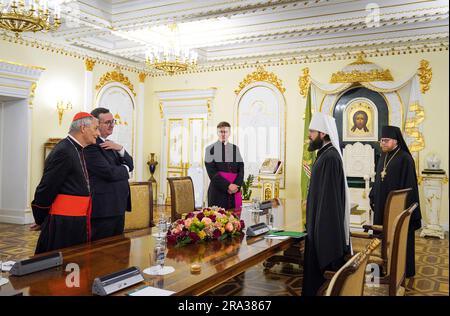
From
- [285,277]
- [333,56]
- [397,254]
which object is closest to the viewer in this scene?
[397,254]

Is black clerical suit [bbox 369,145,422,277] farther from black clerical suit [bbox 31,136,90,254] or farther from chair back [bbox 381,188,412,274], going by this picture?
black clerical suit [bbox 31,136,90,254]

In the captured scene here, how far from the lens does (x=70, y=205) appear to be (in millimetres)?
2828

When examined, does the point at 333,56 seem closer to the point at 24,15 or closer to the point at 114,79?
the point at 114,79

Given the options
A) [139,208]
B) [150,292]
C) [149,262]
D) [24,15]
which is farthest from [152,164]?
[150,292]

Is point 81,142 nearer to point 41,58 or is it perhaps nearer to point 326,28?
point 326,28

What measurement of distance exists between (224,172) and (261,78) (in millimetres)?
4578

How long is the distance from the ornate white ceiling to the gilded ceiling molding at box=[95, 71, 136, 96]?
389 mm

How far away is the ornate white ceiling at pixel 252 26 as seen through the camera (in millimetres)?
5895

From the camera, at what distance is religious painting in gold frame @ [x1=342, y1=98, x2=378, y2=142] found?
8.06 m

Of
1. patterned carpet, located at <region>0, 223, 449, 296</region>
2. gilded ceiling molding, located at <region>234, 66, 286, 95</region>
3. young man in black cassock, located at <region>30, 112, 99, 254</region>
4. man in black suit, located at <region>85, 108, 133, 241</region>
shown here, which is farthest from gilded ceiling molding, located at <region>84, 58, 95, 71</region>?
young man in black cassock, located at <region>30, 112, 99, 254</region>

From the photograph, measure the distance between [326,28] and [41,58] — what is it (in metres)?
5.04

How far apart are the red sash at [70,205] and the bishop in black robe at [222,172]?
217 cm

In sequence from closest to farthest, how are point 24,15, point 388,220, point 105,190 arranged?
point 105,190 < point 388,220 < point 24,15

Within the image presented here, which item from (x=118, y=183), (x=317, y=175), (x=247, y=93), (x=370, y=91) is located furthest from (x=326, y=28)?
(x=118, y=183)
